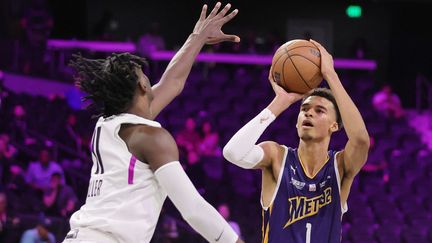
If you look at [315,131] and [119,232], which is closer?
[119,232]

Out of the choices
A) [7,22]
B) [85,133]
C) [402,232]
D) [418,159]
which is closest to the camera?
[402,232]

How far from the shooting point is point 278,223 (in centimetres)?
432

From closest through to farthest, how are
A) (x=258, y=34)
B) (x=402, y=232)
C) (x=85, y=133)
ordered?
(x=402, y=232) < (x=85, y=133) < (x=258, y=34)

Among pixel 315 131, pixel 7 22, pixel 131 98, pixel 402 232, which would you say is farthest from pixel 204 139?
pixel 131 98

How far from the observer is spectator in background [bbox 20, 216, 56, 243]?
8445 mm

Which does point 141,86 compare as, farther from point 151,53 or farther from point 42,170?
point 151,53

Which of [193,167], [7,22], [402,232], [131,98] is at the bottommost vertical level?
[402,232]

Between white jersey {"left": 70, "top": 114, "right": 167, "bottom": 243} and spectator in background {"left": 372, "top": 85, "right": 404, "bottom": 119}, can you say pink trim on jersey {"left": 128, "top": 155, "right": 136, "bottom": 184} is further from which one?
spectator in background {"left": 372, "top": 85, "right": 404, "bottom": 119}

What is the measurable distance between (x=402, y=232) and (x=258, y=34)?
31.7 ft

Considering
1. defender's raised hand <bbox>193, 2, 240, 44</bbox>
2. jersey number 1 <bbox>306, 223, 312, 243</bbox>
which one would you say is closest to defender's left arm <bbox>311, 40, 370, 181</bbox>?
jersey number 1 <bbox>306, 223, 312, 243</bbox>

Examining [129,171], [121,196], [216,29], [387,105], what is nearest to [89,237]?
[121,196]

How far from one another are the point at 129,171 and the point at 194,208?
1.08 feet

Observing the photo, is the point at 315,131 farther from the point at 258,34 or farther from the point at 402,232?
the point at 258,34

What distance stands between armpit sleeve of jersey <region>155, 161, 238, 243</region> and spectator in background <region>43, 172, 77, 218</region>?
622cm
